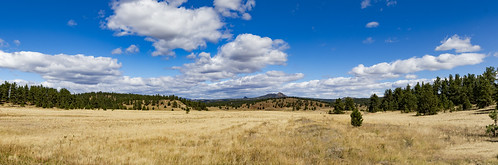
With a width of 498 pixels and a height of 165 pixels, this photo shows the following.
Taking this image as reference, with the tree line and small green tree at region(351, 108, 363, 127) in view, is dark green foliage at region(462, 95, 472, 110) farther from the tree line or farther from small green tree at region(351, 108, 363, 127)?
small green tree at region(351, 108, 363, 127)

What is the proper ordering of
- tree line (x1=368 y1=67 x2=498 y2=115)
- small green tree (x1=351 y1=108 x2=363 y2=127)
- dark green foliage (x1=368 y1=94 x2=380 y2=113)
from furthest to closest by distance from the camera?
1. dark green foliage (x1=368 y1=94 x2=380 y2=113)
2. tree line (x1=368 y1=67 x2=498 y2=115)
3. small green tree (x1=351 y1=108 x2=363 y2=127)

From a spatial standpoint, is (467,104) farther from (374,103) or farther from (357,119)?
(357,119)

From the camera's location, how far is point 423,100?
2345 inches

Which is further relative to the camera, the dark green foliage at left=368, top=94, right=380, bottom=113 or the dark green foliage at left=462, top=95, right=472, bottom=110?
the dark green foliage at left=368, top=94, right=380, bottom=113

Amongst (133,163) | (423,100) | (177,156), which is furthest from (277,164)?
(423,100)

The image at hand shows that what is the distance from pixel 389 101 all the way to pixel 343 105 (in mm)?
31446

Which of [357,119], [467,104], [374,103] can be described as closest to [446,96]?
[374,103]

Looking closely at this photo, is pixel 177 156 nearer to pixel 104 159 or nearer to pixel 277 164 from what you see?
pixel 104 159

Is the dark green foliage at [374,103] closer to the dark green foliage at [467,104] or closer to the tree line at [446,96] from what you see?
the tree line at [446,96]

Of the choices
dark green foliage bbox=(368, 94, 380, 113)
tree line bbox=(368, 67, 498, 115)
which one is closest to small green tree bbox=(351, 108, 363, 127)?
tree line bbox=(368, 67, 498, 115)

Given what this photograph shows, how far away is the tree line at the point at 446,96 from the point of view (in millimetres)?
59844

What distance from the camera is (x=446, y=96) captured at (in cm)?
8988

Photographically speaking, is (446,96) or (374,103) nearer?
(446,96)

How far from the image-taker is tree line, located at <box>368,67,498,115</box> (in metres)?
59.8
